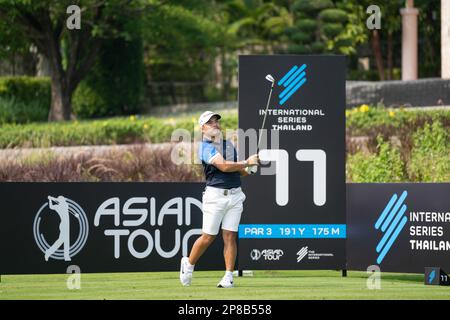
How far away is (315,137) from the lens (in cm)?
1225

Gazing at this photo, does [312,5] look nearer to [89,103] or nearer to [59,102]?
[89,103]

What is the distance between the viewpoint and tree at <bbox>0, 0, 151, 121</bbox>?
1150 inches

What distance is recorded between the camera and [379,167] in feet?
55.3

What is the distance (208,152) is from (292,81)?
1739mm

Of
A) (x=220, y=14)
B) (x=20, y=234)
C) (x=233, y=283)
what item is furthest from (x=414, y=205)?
(x=220, y=14)

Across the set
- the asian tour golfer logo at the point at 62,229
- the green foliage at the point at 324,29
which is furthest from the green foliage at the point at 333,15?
the asian tour golfer logo at the point at 62,229

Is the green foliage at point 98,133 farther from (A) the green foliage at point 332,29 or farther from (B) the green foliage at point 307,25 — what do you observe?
(B) the green foliage at point 307,25

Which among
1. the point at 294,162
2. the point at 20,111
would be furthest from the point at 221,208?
the point at 20,111

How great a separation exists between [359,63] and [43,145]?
26944 millimetres

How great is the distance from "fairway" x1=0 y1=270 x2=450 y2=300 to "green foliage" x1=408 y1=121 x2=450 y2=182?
4056 mm

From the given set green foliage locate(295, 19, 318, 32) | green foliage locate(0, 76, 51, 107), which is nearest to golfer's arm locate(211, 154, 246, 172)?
green foliage locate(0, 76, 51, 107)

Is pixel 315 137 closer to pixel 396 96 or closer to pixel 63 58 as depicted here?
pixel 396 96

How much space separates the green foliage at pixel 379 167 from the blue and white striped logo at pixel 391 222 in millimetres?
4388

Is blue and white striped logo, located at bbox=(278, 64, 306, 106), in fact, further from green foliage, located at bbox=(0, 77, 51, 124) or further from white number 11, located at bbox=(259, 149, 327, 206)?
green foliage, located at bbox=(0, 77, 51, 124)
